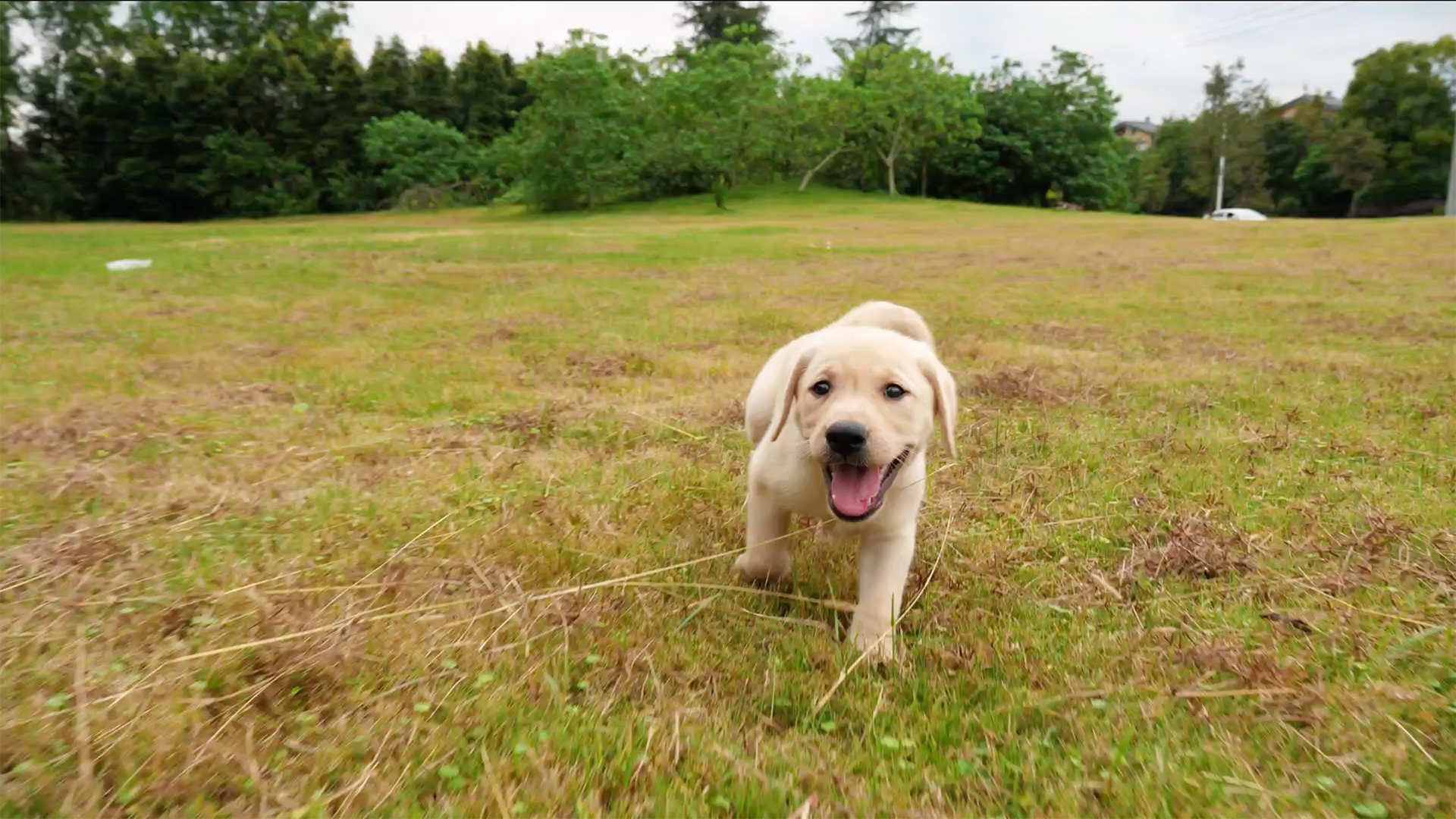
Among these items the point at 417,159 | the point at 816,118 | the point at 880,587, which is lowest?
the point at 880,587

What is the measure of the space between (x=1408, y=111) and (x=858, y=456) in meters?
65.3

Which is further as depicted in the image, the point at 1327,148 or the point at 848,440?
the point at 1327,148

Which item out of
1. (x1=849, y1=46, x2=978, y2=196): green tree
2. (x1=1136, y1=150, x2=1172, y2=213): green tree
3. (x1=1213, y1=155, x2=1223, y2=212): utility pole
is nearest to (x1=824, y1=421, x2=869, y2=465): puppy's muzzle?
(x1=849, y1=46, x2=978, y2=196): green tree

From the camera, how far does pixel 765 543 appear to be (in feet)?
9.45

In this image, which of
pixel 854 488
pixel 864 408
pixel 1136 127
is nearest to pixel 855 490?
pixel 854 488

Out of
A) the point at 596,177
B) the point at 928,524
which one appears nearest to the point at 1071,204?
the point at 596,177

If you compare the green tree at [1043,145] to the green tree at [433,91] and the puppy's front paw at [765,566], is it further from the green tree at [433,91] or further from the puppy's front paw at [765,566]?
the puppy's front paw at [765,566]

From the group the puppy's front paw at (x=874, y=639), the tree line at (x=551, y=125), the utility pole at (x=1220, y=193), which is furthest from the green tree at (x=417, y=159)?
the utility pole at (x=1220, y=193)

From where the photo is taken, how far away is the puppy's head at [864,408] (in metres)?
2.50

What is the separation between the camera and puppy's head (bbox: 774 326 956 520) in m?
2.50

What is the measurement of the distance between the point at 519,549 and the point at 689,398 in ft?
8.20

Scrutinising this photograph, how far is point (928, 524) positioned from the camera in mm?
3469

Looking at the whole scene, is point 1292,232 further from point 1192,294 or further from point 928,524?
point 928,524

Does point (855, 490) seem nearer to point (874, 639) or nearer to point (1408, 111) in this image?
point (874, 639)
